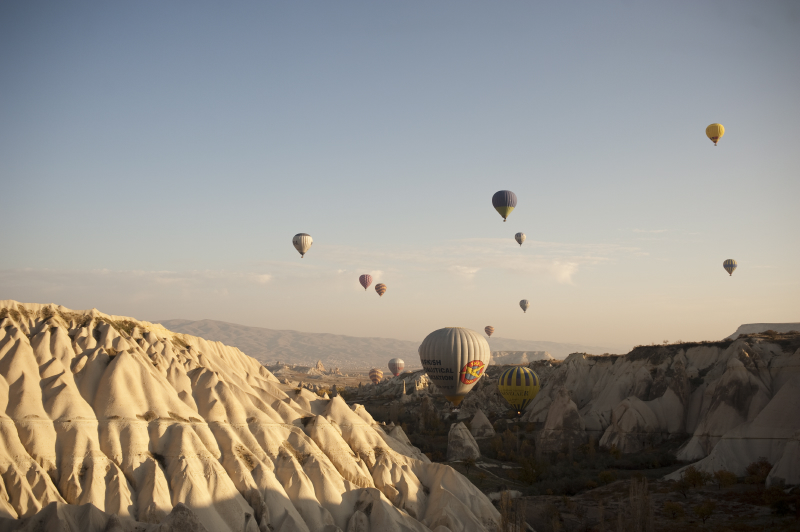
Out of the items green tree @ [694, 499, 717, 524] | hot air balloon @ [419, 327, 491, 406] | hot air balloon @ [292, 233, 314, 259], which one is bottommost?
green tree @ [694, 499, 717, 524]

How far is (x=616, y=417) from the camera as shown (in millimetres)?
74938

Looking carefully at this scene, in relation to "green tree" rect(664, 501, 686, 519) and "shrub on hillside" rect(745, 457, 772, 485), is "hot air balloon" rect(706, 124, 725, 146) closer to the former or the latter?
"shrub on hillside" rect(745, 457, 772, 485)

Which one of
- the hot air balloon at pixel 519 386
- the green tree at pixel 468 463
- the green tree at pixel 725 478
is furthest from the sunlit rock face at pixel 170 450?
the hot air balloon at pixel 519 386

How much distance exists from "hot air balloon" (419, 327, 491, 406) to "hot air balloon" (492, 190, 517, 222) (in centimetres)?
1597

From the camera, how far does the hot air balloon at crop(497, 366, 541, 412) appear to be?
8800 cm

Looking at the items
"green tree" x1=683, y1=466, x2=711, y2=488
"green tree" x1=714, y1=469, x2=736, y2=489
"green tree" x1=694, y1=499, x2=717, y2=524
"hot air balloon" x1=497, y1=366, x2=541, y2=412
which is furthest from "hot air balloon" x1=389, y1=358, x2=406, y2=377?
"green tree" x1=694, y1=499, x2=717, y2=524

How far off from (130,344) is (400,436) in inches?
1072

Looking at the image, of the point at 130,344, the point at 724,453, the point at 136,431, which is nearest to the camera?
the point at 136,431

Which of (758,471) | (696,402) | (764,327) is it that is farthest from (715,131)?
(764,327)

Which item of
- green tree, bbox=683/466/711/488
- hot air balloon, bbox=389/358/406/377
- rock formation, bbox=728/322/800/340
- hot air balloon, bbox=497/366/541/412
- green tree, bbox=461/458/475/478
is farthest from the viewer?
hot air balloon, bbox=389/358/406/377

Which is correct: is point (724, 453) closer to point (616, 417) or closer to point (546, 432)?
point (616, 417)

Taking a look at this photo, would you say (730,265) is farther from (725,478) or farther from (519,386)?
(725,478)

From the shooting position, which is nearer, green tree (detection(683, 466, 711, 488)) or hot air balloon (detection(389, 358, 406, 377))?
green tree (detection(683, 466, 711, 488))

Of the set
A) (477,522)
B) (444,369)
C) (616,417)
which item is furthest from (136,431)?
(616,417)
